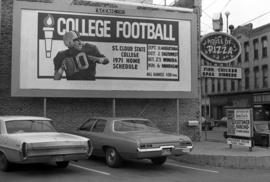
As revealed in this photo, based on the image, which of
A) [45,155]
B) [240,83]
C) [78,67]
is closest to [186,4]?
[78,67]

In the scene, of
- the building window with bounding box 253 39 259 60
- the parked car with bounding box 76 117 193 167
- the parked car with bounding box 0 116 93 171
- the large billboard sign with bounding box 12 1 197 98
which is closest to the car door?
the parked car with bounding box 76 117 193 167

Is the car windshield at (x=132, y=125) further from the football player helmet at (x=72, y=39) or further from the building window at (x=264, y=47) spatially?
the building window at (x=264, y=47)

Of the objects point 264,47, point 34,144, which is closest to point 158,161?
point 34,144

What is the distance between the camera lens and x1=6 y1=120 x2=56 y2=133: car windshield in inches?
445

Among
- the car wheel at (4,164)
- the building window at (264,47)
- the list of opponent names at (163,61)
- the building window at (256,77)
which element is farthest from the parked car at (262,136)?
the building window at (256,77)

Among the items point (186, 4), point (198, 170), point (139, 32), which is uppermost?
point (186, 4)

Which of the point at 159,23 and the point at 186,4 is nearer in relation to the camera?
the point at 159,23

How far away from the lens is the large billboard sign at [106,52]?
1733cm

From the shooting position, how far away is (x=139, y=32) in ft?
61.6

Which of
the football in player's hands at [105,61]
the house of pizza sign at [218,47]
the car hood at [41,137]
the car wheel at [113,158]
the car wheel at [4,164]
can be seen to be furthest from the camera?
the house of pizza sign at [218,47]

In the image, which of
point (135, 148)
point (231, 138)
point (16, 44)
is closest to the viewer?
point (135, 148)

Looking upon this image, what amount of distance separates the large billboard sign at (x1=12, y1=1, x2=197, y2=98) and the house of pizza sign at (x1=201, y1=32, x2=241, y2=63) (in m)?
1.11

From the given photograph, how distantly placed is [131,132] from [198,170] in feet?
7.14

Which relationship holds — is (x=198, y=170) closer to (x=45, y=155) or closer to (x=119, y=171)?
→ (x=119, y=171)
